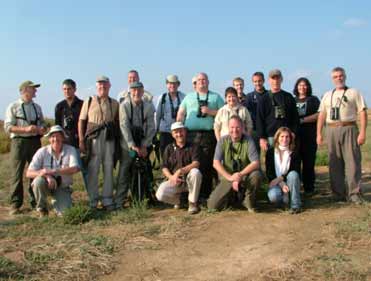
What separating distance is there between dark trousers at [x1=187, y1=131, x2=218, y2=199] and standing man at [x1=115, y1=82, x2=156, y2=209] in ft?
2.34

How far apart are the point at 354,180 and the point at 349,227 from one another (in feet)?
5.22

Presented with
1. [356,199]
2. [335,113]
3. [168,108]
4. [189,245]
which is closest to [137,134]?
[168,108]

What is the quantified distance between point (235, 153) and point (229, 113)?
707 mm

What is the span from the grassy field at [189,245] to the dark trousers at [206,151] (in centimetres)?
75

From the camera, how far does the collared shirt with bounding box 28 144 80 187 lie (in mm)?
6676

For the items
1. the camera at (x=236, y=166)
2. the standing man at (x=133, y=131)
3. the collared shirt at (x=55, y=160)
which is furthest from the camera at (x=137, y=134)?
the camera at (x=236, y=166)

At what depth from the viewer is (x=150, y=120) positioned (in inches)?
282

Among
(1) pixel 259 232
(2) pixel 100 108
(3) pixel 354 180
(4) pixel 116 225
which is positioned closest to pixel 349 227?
(1) pixel 259 232

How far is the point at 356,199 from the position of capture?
22.0 feet

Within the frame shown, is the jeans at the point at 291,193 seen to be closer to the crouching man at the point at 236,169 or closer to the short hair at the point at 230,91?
the crouching man at the point at 236,169

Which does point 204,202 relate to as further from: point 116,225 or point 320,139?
point 320,139

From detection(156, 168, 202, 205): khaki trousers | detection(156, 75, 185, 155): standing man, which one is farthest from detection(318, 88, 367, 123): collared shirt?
detection(156, 75, 185, 155): standing man

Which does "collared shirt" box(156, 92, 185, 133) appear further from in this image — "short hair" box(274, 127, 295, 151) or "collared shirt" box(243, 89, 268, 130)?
"short hair" box(274, 127, 295, 151)

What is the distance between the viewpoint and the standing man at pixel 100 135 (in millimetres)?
6852
